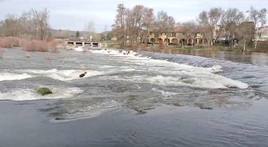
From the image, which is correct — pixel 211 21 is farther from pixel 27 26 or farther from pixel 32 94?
pixel 32 94

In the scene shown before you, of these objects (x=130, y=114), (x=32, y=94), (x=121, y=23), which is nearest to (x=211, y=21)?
(x=121, y=23)

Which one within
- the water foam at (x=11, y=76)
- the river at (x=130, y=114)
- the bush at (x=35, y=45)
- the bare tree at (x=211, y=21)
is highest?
Answer: the bare tree at (x=211, y=21)

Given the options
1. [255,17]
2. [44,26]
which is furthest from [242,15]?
[44,26]

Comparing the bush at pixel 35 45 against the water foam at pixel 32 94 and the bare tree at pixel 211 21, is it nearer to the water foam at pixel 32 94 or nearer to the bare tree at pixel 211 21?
the water foam at pixel 32 94

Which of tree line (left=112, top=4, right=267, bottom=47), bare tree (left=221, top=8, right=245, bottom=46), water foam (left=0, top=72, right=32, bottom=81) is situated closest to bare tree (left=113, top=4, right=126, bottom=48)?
tree line (left=112, top=4, right=267, bottom=47)

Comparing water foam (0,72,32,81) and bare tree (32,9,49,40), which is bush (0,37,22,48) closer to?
bare tree (32,9,49,40)

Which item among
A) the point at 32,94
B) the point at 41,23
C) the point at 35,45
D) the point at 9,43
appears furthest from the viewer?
the point at 41,23

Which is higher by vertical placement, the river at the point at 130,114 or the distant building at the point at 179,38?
the distant building at the point at 179,38

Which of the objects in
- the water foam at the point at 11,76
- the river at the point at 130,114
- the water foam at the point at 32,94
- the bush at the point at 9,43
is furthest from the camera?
the bush at the point at 9,43

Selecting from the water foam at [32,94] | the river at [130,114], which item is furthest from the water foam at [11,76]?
the water foam at [32,94]

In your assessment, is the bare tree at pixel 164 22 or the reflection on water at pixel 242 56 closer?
the reflection on water at pixel 242 56

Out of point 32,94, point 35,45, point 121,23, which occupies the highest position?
point 121,23

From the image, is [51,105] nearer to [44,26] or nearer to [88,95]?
[88,95]

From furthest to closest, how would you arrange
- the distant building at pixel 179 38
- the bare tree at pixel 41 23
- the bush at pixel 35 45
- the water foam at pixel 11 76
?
the distant building at pixel 179 38, the bare tree at pixel 41 23, the bush at pixel 35 45, the water foam at pixel 11 76
